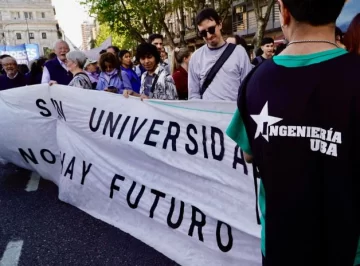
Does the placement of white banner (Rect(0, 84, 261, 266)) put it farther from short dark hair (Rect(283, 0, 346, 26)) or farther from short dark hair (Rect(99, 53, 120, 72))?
short dark hair (Rect(283, 0, 346, 26))

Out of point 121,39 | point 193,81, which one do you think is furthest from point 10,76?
point 121,39

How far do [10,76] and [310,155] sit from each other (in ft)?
19.5

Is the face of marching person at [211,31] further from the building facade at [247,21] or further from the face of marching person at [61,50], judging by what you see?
the building facade at [247,21]

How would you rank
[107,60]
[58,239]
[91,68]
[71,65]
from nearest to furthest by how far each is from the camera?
1. [58,239]
2. [71,65]
3. [107,60]
4. [91,68]

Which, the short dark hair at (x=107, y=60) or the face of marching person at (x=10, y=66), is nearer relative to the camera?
the short dark hair at (x=107, y=60)

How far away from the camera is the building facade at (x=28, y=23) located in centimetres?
10744

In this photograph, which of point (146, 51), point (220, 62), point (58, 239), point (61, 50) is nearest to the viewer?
point (58, 239)

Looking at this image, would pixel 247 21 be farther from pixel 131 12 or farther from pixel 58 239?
pixel 58 239

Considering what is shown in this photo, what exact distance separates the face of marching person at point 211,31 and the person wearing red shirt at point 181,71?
1.35m

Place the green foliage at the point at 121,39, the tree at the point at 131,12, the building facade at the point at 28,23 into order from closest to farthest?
the tree at the point at 131,12 → the green foliage at the point at 121,39 → the building facade at the point at 28,23

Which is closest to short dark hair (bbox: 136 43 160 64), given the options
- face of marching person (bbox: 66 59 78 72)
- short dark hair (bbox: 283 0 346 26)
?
face of marching person (bbox: 66 59 78 72)

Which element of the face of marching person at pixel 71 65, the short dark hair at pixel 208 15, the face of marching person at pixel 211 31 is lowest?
the face of marching person at pixel 71 65

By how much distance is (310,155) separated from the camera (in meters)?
1.10

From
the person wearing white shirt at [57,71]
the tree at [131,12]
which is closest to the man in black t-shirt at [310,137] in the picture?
the person wearing white shirt at [57,71]
